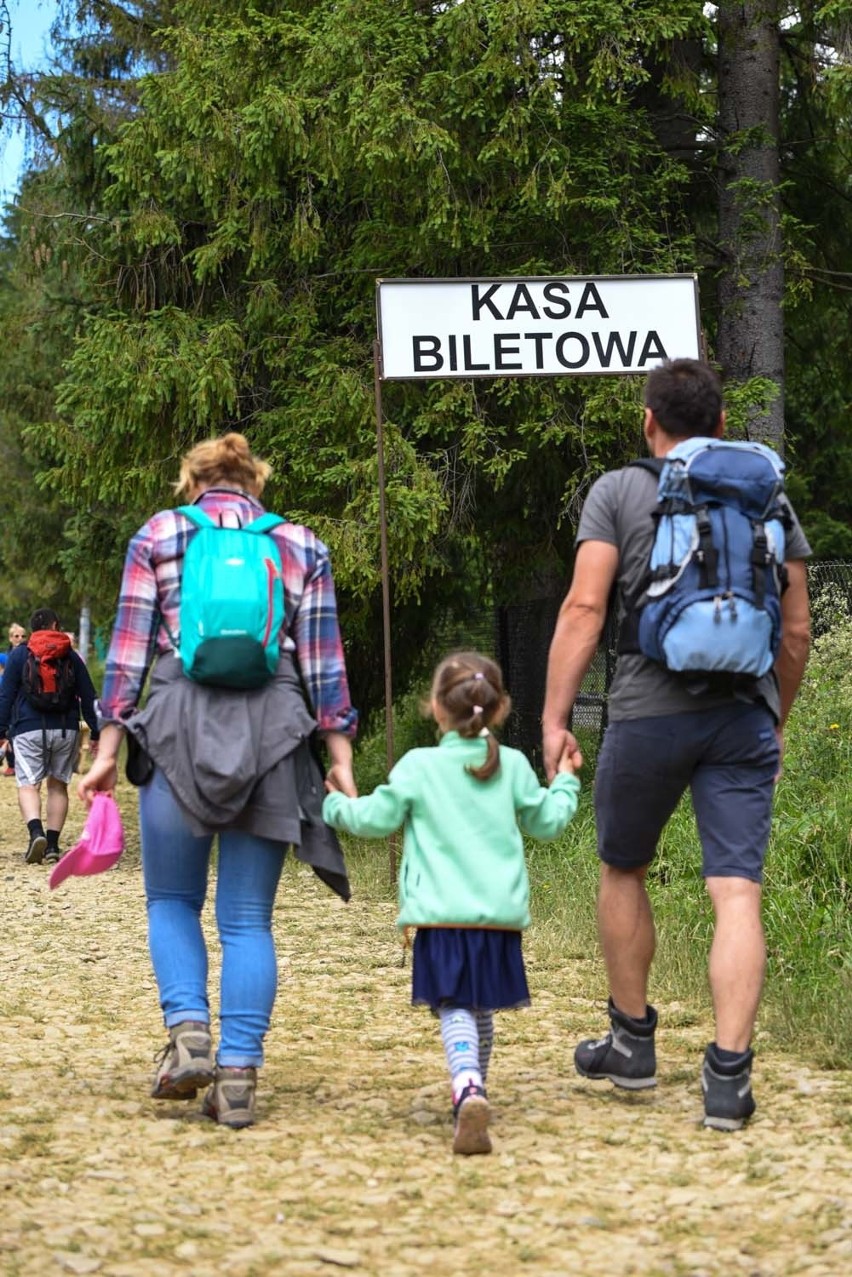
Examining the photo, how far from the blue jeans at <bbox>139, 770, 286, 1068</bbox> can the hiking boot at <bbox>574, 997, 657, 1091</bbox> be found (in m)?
1.01

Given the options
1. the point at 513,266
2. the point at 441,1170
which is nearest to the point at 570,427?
the point at 513,266

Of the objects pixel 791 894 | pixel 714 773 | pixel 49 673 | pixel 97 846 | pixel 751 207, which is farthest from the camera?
pixel 49 673

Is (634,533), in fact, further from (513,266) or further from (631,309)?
(513,266)

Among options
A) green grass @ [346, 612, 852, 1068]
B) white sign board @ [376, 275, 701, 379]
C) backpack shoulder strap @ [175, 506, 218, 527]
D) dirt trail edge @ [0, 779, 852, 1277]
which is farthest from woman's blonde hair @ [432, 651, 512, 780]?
white sign board @ [376, 275, 701, 379]

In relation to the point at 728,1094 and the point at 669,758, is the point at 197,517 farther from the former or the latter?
the point at 728,1094

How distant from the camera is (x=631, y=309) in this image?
801 cm

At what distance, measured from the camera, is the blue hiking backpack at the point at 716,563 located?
4664mm

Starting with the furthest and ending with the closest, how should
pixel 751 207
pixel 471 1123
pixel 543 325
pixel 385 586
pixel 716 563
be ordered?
pixel 751 207, pixel 385 586, pixel 543 325, pixel 716 563, pixel 471 1123

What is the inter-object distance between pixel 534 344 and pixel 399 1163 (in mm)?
4376

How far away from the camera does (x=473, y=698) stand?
4.86 metres

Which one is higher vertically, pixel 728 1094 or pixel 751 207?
pixel 751 207

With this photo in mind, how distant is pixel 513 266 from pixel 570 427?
120 centimetres

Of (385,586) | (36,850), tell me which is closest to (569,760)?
(385,586)

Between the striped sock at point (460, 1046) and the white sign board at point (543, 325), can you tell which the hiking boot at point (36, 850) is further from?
the striped sock at point (460, 1046)
